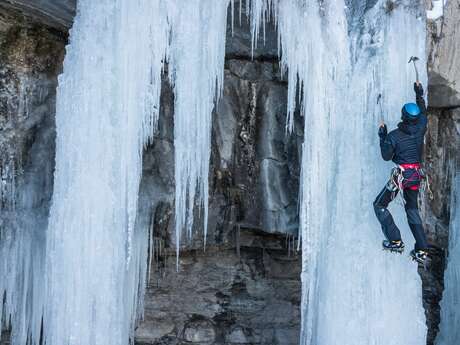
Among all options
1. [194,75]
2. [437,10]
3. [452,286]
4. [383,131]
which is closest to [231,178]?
[194,75]

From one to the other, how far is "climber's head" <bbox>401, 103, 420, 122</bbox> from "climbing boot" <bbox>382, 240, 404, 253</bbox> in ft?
3.25

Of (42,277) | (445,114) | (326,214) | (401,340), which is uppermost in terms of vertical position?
(445,114)

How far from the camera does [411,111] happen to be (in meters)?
5.37

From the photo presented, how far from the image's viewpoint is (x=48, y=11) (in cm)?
595

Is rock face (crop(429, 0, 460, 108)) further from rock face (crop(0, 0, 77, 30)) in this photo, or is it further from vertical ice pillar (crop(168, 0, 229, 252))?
rock face (crop(0, 0, 77, 30))

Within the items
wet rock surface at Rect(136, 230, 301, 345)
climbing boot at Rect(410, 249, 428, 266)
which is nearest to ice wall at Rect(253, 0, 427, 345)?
climbing boot at Rect(410, 249, 428, 266)

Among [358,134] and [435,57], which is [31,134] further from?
[435,57]

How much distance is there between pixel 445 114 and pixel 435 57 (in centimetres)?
110

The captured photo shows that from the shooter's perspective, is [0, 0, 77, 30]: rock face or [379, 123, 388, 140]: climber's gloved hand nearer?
[379, 123, 388, 140]: climber's gloved hand

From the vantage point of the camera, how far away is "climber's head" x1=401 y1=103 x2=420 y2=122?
537cm

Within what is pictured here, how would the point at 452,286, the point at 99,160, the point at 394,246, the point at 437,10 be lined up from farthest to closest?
the point at 452,286, the point at 437,10, the point at 99,160, the point at 394,246

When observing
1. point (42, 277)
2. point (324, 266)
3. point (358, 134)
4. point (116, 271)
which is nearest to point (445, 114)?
point (358, 134)

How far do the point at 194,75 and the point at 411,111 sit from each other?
1911 millimetres

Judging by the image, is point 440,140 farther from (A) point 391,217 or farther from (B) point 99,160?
(B) point 99,160
